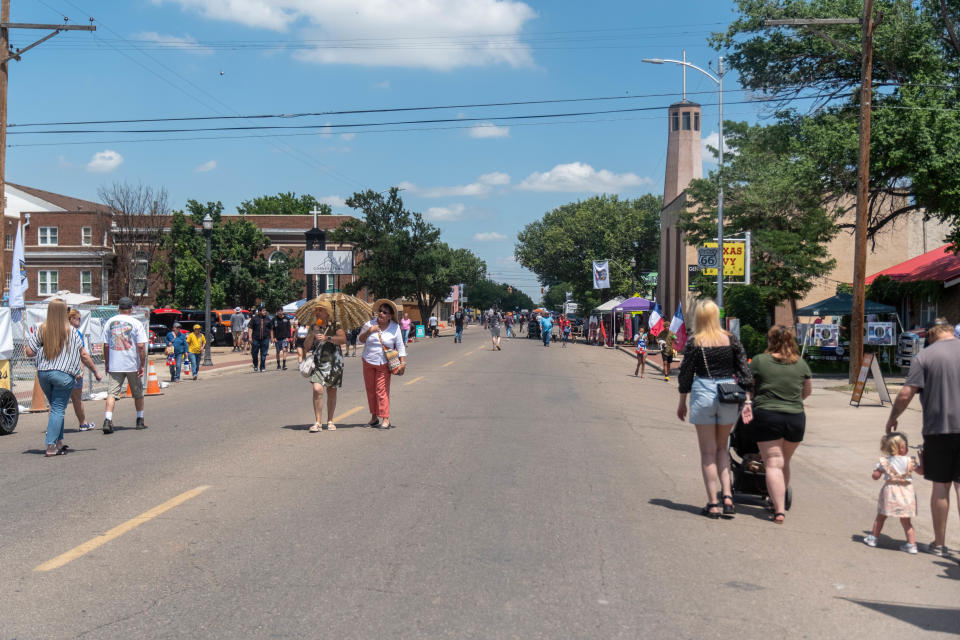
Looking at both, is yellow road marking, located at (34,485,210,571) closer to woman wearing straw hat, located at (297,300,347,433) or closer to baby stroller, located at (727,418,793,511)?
woman wearing straw hat, located at (297,300,347,433)

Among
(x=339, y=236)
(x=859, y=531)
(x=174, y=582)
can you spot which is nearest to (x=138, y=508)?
(x=174, y=582)

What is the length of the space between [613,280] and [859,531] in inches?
2925

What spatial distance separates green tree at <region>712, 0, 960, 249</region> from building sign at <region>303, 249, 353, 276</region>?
32783 mm

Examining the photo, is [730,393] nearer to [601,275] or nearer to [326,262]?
[326,262]

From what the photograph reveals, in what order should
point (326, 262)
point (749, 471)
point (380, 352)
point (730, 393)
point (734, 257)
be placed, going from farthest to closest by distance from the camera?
point (326, 262) → point (734, 257) → point (380, 352) → point (749, 471) → point (730, 393)

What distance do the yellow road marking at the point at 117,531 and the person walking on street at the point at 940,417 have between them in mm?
5900

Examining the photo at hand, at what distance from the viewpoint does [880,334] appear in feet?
87.2

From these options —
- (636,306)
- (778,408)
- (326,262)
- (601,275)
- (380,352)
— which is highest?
(326,262)

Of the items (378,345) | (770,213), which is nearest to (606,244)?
(770,213)

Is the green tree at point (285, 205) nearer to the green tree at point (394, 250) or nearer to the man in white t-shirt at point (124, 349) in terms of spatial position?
the green tree at point (394, 250)

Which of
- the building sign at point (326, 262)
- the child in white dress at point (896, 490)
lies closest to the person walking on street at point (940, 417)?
the child in white dress at point (896, 490)

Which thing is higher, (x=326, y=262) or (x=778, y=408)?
(x=326, y=262)

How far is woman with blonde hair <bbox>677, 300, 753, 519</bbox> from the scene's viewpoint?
7.20m

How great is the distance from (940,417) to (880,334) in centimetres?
2190
